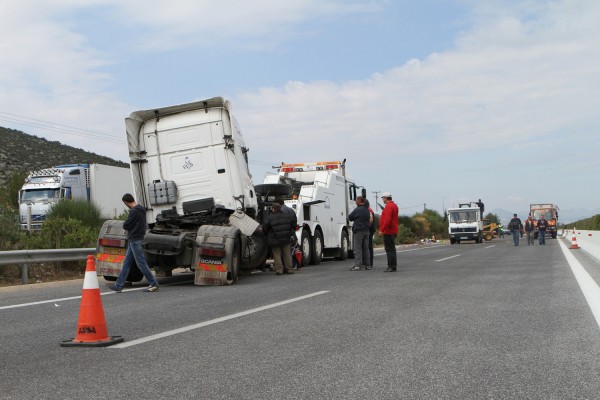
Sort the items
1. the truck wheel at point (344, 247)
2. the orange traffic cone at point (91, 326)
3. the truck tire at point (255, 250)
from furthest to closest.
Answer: the truck wheel at point (344, 247)
the truck tire at point (255, 250)
the orange traffic cone at point (91, 326)

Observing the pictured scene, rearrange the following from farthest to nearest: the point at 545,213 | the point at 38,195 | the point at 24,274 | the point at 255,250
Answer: the point at 545,213 < the point at 38,195 < the point at 255,250 < the point at 24,274

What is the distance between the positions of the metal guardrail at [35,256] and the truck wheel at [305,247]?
226 inches

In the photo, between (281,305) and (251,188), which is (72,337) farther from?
(251,188)

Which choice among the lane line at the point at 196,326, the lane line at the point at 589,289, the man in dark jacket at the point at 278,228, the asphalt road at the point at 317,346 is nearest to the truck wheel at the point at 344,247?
the man in dark jacket at the point at 278,228

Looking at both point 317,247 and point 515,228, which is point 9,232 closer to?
point 317,247

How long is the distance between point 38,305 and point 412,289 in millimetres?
5681

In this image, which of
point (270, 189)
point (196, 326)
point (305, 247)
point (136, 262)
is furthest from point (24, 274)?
point (196, 326)

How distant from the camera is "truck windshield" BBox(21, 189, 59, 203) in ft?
95.3

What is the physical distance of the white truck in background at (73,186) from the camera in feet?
95.1

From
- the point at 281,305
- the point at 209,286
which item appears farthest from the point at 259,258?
the point at 281,305

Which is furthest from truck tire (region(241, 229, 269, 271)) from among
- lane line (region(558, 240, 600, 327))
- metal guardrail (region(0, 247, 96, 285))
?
lane line (region(558, 240, 600, 327))

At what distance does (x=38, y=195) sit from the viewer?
29266 mm

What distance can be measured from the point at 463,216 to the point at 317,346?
3947 cm

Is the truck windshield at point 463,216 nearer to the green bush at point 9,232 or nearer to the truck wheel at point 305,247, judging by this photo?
the truck wheel at point 305,247
